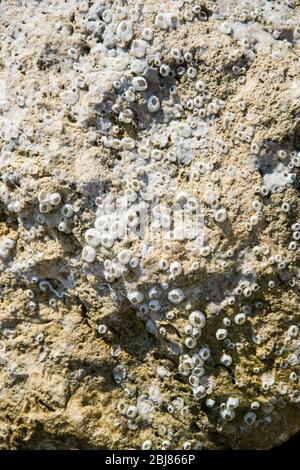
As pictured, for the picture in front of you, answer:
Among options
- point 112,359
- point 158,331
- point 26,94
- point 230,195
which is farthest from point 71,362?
point 26,94

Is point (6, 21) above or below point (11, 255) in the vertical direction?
above

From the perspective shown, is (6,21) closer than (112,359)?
No

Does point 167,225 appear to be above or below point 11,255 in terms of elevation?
above

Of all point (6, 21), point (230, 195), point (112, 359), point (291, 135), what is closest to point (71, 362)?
point (112, 359)

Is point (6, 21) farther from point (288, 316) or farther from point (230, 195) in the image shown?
point (288, 316)

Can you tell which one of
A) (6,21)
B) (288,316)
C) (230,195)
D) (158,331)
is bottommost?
(158,331)

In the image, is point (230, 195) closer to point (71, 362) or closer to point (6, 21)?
point (71, 362)
